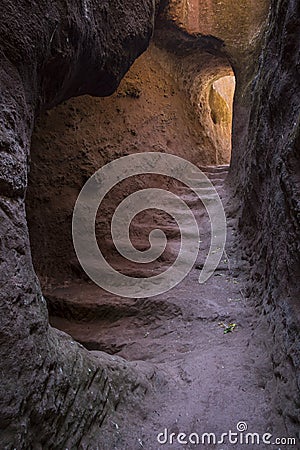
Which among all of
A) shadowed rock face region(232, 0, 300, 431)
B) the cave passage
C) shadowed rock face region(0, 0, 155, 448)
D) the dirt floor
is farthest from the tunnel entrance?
shadowed rock face region(0, 0, 155, 448)

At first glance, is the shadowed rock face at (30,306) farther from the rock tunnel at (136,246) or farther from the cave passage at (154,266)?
the cave passage at (154,266)

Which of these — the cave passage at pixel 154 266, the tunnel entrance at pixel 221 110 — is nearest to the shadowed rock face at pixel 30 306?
the cave passage at pixel 154 266

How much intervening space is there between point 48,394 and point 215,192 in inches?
193

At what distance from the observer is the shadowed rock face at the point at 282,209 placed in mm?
2076

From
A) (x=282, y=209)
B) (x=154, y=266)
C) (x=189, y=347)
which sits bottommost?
(x=189, y=347)

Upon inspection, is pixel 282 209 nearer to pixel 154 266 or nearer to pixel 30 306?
pixel 30 306

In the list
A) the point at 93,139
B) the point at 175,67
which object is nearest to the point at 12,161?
the point at 93,139

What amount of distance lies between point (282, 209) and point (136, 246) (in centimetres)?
272

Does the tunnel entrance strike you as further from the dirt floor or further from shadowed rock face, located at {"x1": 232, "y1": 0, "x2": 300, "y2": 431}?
shadowed rock face, located at {"x1": 232, "y1": 0, "x2": 300, "y2": 431}

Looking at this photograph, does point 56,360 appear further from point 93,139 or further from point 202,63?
point 202,63

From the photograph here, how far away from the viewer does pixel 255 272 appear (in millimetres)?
3635

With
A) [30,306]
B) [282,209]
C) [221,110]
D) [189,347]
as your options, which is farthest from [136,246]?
[221,110]

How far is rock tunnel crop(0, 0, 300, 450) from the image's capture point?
1.80 metres

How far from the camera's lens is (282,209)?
8.17ft
